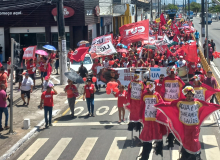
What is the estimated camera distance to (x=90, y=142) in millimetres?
10406

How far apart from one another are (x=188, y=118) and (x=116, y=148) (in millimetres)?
3072

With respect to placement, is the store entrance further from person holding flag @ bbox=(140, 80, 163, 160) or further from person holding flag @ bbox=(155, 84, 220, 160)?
person holding flag @ bbox=(155, 84, 220, 160)

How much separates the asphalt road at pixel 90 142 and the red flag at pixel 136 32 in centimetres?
415

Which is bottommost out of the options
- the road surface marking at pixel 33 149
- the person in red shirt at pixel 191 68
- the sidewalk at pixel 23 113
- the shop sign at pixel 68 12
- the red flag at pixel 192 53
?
the road surface marking at pixel 33 149

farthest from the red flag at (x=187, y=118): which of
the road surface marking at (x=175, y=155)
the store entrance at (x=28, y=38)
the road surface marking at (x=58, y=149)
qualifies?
the store entrance at (x=28, y=38)

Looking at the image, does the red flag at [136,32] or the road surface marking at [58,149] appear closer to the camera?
the road surface marking at [58,149]

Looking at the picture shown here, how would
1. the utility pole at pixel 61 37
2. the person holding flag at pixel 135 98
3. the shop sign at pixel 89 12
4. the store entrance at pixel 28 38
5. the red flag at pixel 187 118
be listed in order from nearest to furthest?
the red flag at pixel 187 118 < the person holding flag at pixel 135 98 < the utility pole at pixel 61 37 < the store entrance at pixel 28 38 < the shop sign at pixel 89 12

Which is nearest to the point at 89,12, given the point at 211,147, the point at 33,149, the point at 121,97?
the point at 121,97

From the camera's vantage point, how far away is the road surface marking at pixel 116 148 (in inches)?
Answer: 361

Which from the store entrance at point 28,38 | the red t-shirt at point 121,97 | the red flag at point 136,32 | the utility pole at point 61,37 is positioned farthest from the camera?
the store entrance at point 28,38

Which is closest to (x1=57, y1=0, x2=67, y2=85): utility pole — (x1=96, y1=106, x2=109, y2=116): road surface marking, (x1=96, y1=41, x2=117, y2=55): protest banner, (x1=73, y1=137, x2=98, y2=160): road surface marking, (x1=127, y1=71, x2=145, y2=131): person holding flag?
(x1=96, y1=41, x2=117, y2=55): protest banner

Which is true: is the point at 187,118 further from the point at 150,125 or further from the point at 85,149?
the point at 85,149

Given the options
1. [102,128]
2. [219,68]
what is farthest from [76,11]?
[102,128]

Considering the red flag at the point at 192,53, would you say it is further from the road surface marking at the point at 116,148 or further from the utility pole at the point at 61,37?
the utility pole at the point at 61,37
